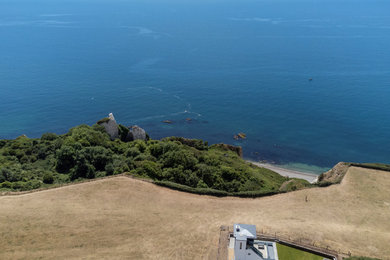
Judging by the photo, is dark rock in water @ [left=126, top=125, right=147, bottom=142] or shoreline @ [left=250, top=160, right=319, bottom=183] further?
shoreline @ [left=250, top=160, right=319, bottom=183]

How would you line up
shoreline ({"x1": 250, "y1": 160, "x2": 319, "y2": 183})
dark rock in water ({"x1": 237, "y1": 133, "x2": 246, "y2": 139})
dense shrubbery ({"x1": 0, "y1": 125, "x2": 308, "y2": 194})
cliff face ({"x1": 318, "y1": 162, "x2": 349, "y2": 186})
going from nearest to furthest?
1. dense shrubbery ({"x1": 0, "y1": 125, "x2": 308, "y2": 194})
2. cliff face ({"x1": 318, "y1": 162, "x2": 349, "y2": 186})
3. shoreline ({"x1": 250, "y1": 160, "x2": 319, "y2": 183})
4. dark rock in water ({"x1": 237, "y1": 133, "x2": 246, "y2": 139})

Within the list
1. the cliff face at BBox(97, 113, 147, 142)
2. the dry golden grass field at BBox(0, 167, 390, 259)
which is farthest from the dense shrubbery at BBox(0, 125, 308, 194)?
the cliff face at BBox(97, 113, 147, 142)

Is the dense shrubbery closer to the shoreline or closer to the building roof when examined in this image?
the shoreline

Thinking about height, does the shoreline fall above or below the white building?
below

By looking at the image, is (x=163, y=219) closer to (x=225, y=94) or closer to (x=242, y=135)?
(x=242, y=135)

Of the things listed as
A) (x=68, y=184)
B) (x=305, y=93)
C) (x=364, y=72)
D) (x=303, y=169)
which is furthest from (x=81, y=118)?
(x=364, y=72)

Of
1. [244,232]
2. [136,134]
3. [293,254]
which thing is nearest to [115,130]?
[136,134]

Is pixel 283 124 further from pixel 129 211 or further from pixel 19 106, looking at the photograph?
pixel 19 106

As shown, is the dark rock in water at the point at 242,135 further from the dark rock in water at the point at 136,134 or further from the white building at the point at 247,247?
the white building at the point at 247,247
